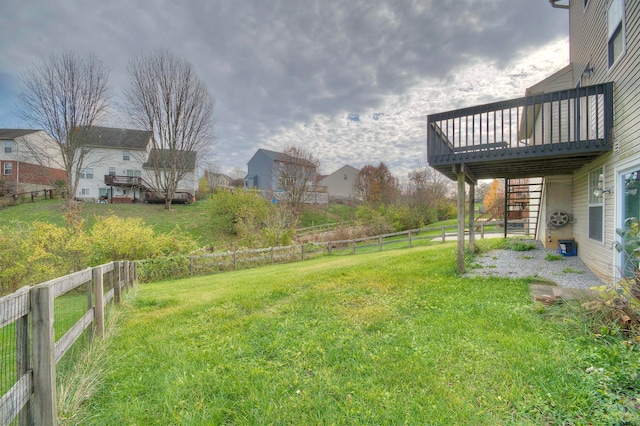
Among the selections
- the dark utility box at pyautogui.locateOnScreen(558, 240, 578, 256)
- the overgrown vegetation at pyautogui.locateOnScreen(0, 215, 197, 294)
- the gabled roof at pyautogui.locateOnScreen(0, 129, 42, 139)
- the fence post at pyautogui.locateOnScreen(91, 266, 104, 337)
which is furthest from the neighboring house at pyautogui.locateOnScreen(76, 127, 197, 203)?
the dark utility box at pyautogui.locateOnScreen(558, 240, 578, 256)

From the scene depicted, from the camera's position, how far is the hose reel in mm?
8594

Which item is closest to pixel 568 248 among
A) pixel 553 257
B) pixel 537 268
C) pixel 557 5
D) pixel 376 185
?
pixel 553 257

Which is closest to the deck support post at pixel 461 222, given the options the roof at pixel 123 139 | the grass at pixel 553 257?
the grass at pixel 553 257

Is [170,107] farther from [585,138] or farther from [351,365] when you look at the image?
[351,365]

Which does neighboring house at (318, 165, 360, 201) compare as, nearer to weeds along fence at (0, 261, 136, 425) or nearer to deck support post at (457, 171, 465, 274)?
deck support post at (457, 171, 465, 274)

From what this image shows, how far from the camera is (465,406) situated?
221cm

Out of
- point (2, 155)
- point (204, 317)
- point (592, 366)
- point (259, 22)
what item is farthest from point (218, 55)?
point (2, 155)

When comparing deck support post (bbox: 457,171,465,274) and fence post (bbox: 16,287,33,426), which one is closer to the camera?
fence post (bbox: 16,287,33,426)

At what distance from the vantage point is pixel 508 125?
5.92m

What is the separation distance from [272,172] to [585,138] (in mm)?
26942

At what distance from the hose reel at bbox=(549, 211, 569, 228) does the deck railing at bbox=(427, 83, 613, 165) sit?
10.4 feet

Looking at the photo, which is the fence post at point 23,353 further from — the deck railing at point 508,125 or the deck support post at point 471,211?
the deck support post at point 471,211

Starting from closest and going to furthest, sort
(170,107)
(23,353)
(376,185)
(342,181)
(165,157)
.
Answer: (23,353) → (170,107) → (165,157) → (376,185) → (342,181)

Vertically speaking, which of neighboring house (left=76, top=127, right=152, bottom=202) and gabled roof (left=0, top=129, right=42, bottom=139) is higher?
gabled roof (left=0, top=129, right=42, bottom=139)
